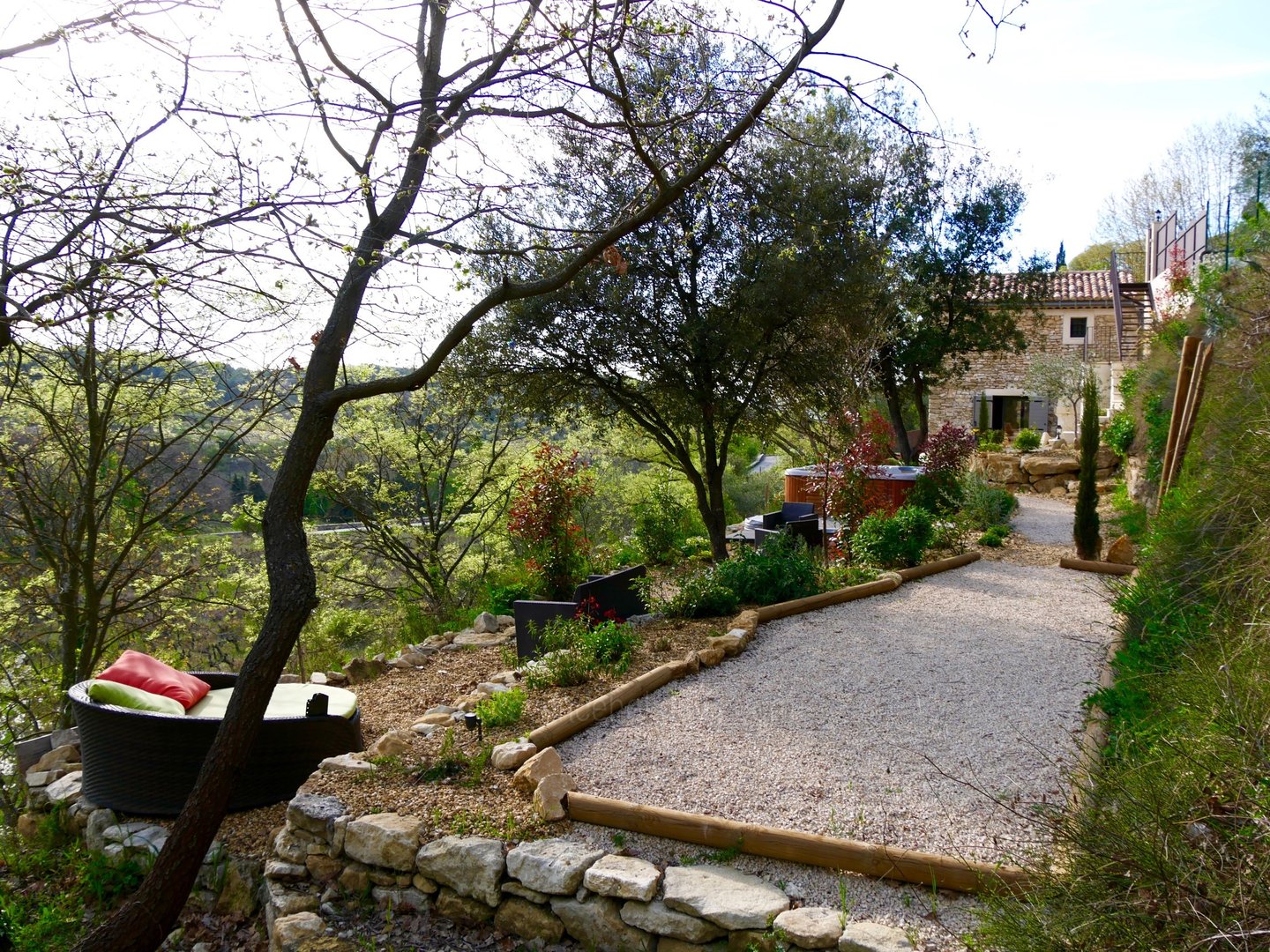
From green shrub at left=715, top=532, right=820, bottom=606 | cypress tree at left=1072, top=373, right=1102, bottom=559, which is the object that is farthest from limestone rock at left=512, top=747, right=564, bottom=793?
cypress tree at left=1072, top=373, right=1102, bottom=559

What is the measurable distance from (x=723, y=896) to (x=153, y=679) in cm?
401

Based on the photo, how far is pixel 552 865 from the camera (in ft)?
11.3

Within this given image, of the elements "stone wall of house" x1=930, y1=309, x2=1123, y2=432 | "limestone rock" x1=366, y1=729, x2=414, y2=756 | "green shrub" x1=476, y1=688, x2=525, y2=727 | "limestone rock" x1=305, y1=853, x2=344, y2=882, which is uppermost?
"stone wall of house" x1=930, y1=309, x2=1123, y2=432

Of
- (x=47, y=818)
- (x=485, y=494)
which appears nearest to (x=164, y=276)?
(x=47, y=818)

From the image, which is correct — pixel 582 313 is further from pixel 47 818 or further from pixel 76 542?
pixel 47 818

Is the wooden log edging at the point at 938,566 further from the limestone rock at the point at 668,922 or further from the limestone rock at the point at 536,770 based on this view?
the limestone rock at the point at 668,922

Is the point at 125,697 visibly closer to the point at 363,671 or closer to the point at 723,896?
the point at 363,671

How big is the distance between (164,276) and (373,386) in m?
1.14

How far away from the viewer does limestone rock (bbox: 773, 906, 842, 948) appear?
286 centimetres

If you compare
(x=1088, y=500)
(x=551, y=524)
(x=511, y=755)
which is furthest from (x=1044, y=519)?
(x=511, y=755)

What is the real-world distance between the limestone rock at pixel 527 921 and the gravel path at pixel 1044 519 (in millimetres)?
9417

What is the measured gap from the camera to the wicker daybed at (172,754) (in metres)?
4.70

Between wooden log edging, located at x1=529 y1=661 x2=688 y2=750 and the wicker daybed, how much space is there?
4.38ft

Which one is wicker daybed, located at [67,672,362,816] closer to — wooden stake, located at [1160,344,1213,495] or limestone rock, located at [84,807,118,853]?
limestone rock, located at [84,807,118,853]
